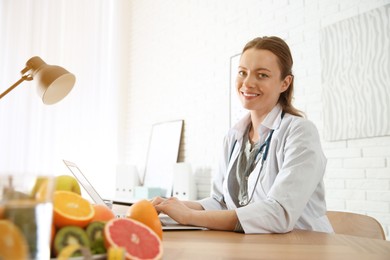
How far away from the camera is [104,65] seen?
4.69 m

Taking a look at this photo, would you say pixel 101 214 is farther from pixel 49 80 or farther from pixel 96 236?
pixel 49 80

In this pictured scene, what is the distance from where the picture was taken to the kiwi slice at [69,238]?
20.4 inches

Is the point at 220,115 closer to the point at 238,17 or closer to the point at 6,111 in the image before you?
the point at 238,17

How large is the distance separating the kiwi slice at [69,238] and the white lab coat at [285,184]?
2.19ft

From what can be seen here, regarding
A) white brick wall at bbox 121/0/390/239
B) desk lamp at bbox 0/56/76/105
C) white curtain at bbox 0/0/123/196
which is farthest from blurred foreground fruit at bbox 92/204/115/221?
white curtain at bbox 0/0/123/196

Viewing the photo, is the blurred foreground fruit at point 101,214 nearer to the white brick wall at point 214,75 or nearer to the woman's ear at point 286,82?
the woman's ear at point 286,82

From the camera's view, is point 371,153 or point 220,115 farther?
point 220,115

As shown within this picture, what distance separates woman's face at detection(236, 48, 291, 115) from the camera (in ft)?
5.09

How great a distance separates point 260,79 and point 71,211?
114 centimetres

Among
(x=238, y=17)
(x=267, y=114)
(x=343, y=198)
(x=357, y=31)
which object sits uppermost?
(x=238, y=17)

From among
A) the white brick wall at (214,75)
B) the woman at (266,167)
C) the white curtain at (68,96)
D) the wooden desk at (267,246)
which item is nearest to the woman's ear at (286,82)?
the woman at (266,167)

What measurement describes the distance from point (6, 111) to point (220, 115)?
2166 millimetres

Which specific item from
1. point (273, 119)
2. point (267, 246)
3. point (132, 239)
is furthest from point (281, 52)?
point (132, 239)

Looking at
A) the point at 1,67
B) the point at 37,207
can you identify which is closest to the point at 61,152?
the point at 1,67
